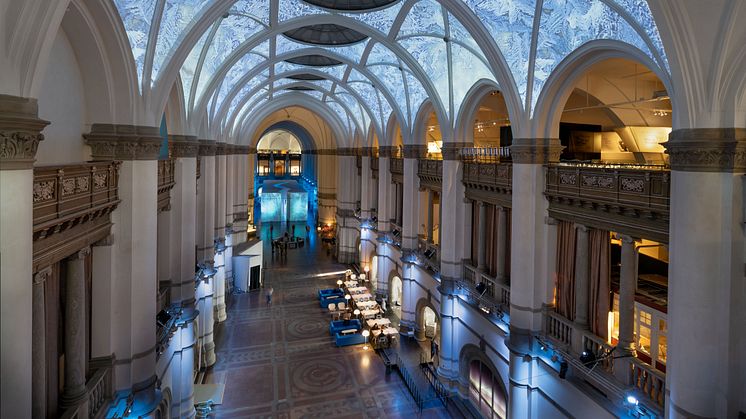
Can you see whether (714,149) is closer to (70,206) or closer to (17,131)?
(17,131)

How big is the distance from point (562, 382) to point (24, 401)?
30.3ft

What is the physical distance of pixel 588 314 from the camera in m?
9.40

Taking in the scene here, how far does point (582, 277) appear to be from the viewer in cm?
949

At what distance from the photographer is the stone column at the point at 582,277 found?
9.44 m

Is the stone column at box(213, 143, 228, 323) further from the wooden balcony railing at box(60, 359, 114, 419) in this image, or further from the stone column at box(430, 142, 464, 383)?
the wooden balcony railing at box(60, 359, 114, 419)

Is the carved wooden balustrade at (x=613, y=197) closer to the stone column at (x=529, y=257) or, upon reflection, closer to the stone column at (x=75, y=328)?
the stone column at (x=529, y=257)

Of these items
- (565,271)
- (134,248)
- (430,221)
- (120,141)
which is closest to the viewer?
(120,141)

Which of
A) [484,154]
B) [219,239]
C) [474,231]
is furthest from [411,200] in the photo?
[219,239]

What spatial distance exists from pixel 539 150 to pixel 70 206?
9.21 m

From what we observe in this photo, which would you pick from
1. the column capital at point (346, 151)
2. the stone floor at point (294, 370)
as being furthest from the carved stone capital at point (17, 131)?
the column capital at point (346, 151)

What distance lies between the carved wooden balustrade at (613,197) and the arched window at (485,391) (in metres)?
5.29

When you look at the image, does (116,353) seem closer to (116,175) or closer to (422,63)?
(116,175)

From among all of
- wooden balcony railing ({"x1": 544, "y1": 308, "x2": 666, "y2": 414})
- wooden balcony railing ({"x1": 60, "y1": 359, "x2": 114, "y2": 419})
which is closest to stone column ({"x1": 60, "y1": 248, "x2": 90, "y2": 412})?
wooden balcony railing ({"x1": 60, "y1": 359, "x2": 114, "y2": 419})

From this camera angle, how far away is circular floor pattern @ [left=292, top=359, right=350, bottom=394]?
46.7 ft
